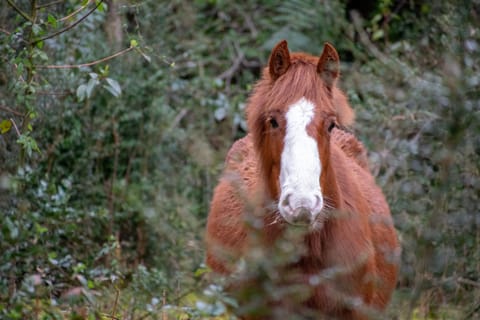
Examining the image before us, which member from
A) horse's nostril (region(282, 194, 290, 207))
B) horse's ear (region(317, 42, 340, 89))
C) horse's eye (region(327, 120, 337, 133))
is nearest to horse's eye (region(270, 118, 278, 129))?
horse's eye (region(327, 120, 337, 133))

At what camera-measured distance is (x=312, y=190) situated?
4336 millimetres

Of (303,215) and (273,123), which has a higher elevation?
(273,123)

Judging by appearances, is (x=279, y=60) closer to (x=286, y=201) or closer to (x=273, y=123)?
(x=273, y=123)

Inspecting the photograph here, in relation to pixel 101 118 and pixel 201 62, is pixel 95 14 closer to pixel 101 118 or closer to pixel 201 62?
pixel 101 118

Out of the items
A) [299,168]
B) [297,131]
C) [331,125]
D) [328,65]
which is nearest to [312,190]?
[299,168]

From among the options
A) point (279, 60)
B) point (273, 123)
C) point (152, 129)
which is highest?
point (279, 60)

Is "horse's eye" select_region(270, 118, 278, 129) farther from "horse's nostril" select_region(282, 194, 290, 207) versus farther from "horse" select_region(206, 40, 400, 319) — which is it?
"horse's nostril" select_region(282, 194, 290, 207)

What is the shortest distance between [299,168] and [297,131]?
11.9 inches

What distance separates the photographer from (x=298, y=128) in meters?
4.63

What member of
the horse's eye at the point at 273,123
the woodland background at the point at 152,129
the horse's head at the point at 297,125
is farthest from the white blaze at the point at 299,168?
the woodland background at the point at 152,129

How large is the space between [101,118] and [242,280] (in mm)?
5474

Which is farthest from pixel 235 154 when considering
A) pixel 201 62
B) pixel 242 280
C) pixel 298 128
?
pixel 201 62

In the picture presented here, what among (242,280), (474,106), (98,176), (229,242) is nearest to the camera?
(242,280)

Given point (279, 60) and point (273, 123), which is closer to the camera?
point (273, 123)
